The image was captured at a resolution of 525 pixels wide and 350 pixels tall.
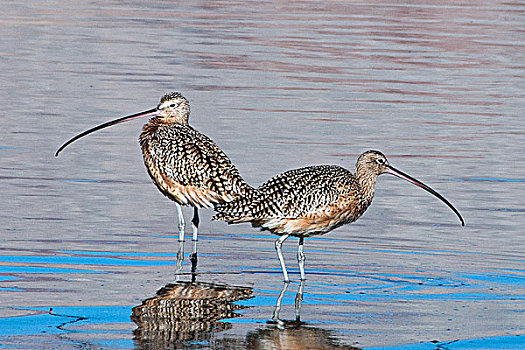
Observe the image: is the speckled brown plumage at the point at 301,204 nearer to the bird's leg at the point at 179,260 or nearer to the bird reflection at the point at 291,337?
the bird's leg at the point at 179,260

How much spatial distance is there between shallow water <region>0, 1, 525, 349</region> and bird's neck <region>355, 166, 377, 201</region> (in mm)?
533

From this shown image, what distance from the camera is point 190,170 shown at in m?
10.2

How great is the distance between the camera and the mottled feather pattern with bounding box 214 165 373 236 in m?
9.20

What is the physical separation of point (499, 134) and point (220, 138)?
3.77 m

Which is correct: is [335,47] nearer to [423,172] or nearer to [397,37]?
[397,37]

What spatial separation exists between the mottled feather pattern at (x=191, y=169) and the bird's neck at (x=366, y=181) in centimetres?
86

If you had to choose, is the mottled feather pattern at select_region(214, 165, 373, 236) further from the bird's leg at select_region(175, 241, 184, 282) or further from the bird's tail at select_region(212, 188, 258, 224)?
the bird's leg at select_region(175, 241, 184, 282)

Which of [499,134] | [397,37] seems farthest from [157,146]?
[397,37]

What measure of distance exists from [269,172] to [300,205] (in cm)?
399

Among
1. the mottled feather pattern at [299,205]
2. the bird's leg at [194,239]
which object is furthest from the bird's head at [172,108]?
the mottled feather pattern at [299,205]

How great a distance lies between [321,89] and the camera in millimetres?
19422

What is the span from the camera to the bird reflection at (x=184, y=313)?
24.6ft

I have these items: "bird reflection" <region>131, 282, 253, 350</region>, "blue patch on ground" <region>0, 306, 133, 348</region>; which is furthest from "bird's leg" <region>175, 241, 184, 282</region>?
"blue patch on ground" <region>0, 306, 133, 348</region>

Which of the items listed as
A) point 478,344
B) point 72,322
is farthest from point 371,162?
point 72,322
